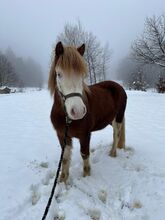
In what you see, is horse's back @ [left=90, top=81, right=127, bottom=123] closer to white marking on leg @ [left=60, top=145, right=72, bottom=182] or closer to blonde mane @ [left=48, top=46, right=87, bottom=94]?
white marking on leg @ [left=60, top=145, right=72, bottom=182]

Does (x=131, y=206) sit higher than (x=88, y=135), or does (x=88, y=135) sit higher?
(x=88, y=135)

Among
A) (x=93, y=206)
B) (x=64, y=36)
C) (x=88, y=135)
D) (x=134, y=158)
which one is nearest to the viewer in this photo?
(x=93, y=206)

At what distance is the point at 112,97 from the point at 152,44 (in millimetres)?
18596

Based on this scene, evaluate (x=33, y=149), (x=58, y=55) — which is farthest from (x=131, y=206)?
(x=33, y=149)

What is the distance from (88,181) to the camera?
368 cm

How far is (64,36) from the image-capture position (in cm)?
2647

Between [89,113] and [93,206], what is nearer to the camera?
[93,206]

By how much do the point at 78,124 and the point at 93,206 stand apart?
1063 mm

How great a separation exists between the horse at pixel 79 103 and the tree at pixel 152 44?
17.1 meters

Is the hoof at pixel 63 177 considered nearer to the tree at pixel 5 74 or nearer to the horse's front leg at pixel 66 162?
the horse's front leg at pixel 66 162

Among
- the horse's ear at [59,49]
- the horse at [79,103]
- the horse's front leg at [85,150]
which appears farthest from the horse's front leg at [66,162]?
the horse's ear at [59,49]

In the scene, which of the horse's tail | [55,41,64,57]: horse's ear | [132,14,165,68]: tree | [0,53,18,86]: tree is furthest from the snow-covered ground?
[0,53,18,86]: tree

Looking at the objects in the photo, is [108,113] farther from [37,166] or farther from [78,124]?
[37,166]

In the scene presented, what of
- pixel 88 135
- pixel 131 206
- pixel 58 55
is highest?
pixel 58 55
